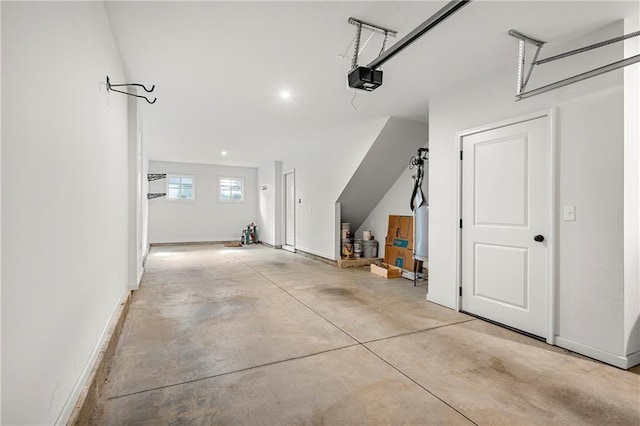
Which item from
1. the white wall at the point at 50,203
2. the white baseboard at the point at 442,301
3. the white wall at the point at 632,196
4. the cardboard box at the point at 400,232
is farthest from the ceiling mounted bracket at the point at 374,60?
the cardboard box at the point at 400,232

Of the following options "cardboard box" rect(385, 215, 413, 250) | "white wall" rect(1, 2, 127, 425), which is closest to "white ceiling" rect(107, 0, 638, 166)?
"white wall" rect(1, 2, 127, 425)

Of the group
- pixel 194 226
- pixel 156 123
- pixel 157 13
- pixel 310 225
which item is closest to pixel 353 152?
pixel 310 225

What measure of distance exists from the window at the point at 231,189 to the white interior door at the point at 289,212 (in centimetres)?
248

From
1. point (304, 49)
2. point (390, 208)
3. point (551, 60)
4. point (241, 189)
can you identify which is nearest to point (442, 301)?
point (551, 60)

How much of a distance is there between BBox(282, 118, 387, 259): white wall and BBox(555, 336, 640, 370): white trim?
362cm

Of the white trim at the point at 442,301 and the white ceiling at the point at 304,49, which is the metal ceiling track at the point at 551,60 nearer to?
the white ceiling at the point at 304,49

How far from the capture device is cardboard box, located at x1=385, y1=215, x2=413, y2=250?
5.79 meters

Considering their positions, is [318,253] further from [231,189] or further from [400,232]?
[231,189]

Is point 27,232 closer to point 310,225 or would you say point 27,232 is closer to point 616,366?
point 616,366

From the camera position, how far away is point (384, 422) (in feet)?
5.80

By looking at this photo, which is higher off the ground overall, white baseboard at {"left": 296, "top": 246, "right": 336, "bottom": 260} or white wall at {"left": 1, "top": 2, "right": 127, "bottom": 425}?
white wall at {"left": 1, "top": 2, "right": 127, "bottom": 425}

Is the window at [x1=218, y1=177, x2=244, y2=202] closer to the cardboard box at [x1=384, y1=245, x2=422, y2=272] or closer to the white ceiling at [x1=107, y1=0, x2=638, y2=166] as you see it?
the white ceiling at [x1=107, y1=0, x2=638, y2=166]

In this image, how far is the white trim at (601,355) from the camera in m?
2.40

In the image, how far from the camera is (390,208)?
646 cm
